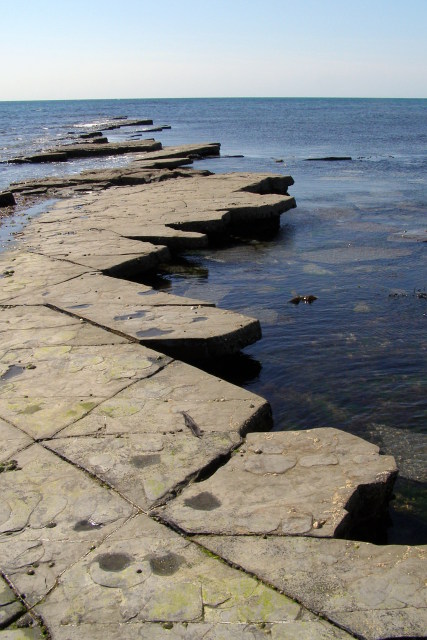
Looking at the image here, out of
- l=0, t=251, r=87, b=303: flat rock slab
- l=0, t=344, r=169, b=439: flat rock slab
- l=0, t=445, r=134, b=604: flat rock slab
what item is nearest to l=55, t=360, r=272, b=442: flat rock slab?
l=0, t=344, r=169, b=439: flat rock slab

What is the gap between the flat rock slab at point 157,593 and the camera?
6.84 feet

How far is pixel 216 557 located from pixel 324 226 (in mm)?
7802

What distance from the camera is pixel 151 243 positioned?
303 inches

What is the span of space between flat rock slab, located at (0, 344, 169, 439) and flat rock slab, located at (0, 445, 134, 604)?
0.41m

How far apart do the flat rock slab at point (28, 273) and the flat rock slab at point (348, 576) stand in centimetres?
378

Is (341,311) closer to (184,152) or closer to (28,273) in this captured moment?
(28,273)

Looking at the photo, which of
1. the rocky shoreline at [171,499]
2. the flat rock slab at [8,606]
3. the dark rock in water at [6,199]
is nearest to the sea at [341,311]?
the rocky shoreline at [171,499]

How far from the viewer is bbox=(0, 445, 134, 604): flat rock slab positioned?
2352mm

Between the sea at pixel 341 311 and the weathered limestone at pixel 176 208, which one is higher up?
the weathered limestone at pixel 176 208

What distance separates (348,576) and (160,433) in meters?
1.29

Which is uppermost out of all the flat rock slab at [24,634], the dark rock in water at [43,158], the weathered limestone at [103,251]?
the dark rock in water at [43,158]

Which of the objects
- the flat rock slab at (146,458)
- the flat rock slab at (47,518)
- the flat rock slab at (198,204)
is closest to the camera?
the flat rock slab at (47,518)

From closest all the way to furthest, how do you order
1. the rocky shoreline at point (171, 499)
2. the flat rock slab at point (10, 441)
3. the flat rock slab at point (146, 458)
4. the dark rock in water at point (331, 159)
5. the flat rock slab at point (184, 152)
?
the rocky shoreline at point (171, 499), the flat rock slab at point (146, 458), the flat rock slab at point (10, 441), the flat rock slab at point (184, 152), the dark rock in water at point (331, 159)

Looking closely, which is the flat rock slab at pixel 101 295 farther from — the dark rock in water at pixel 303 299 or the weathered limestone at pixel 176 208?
the weathered limestone at pixel 176 208
